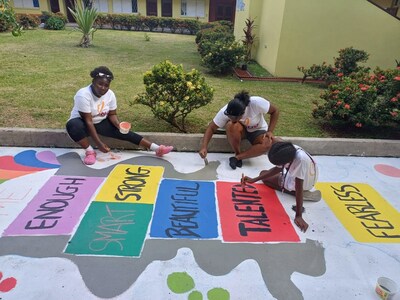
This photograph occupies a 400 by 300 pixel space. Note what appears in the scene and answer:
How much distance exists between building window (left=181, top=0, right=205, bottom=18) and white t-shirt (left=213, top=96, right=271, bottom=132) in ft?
70.4

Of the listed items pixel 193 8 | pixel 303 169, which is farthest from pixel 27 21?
pixel 303 169

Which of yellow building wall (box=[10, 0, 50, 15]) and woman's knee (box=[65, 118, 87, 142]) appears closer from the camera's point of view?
woman's knee (box=[65, 118, 87, 142])

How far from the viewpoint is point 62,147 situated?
3.67 meters

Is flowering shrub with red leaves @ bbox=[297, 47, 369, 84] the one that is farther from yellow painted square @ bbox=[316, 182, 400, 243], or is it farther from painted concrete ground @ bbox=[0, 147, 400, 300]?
yellow painted square @ bbox=[316, 182, 400, 243]

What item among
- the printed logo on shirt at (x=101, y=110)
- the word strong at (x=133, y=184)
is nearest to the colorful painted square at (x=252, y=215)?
the word strong at (x=133, y=184)

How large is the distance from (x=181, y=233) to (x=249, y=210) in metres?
0.67

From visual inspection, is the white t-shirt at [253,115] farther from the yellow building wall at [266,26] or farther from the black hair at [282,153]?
the yellow building wall at [266,26]

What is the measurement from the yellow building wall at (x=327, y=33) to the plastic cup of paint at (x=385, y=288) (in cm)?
649

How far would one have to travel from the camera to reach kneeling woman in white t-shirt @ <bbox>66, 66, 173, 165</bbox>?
10.3 feet

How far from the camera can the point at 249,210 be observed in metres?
2.69

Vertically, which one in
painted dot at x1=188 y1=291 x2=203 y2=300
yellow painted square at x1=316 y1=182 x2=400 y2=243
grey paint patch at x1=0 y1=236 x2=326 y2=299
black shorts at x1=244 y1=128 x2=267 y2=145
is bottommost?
yellow painted square at x1=316 y1=182 x2=400 y2=243

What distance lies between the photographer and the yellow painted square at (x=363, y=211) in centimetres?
247

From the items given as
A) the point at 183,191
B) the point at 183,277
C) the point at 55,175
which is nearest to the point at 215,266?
the point at 183,277

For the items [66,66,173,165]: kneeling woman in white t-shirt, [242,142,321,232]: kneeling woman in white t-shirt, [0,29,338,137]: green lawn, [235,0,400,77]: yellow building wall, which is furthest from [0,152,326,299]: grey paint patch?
[235,0,400,77]: yellow building wall
